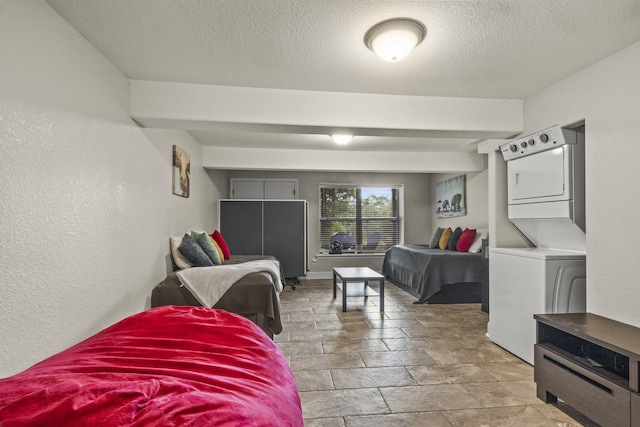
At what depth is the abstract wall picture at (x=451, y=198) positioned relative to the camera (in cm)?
632

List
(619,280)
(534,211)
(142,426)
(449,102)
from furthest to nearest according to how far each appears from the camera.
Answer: (449,102)
(534,211)
(619,280)
(142,426)

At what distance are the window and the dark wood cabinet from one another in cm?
513

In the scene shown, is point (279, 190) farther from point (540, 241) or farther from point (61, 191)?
point (61, 191)

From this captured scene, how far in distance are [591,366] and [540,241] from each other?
5.18ft

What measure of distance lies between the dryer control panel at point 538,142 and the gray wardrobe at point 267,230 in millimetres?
3844

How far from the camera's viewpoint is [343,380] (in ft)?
8.31

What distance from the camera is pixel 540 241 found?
132 inches

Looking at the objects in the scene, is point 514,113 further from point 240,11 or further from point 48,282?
point 48,282

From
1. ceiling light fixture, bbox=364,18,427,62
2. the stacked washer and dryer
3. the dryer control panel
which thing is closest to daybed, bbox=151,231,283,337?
the stacked washer and dryer

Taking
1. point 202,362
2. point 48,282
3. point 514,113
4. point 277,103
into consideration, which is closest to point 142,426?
point 202,362

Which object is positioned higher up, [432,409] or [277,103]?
[277,103]

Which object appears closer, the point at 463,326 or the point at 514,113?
the point at 514,113

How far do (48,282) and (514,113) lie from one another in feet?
12.6

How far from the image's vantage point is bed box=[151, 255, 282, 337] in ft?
10.7
